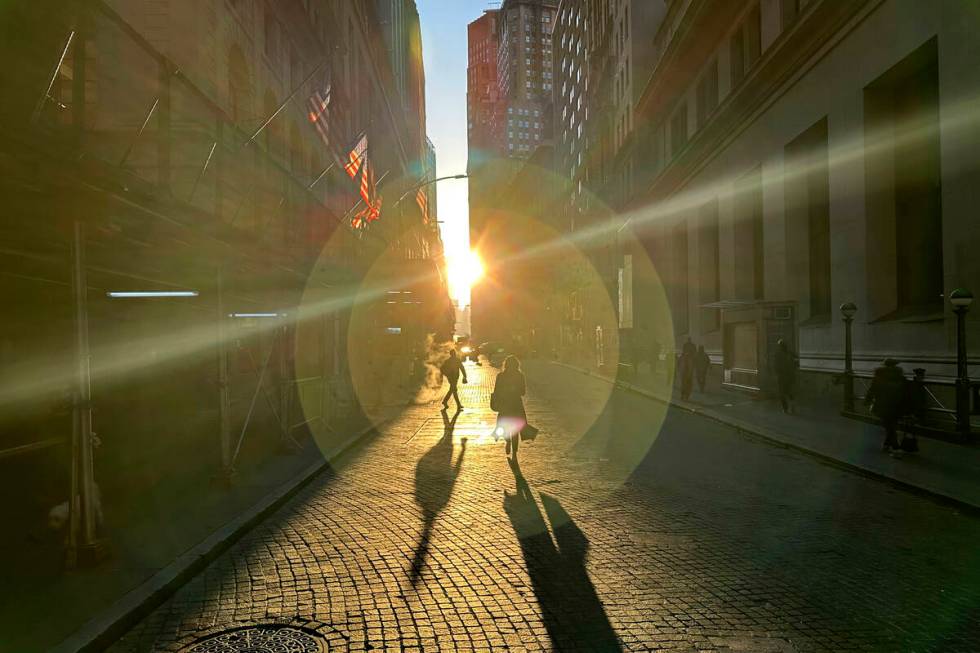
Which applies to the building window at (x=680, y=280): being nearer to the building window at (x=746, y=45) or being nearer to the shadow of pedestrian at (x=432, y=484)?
the building window at (x=746, y=45)

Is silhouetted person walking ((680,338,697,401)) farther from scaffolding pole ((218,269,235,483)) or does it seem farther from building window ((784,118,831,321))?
scaffolding pole ((218,269,235,483))

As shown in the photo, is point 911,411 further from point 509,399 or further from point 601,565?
point 601,565

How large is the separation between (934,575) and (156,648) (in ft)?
19.3

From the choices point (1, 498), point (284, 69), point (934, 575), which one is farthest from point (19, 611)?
point (284, 69)

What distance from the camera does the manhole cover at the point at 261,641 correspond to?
185 inches

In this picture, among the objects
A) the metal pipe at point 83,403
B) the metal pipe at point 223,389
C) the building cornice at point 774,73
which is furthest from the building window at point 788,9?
the metal pipe at point 83,403

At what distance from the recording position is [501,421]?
12961mm

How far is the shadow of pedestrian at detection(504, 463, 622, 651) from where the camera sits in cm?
485

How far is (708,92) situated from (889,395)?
29481 millimetres

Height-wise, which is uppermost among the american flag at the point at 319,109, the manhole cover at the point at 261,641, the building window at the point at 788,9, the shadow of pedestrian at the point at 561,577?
the building window at the point at 788,9

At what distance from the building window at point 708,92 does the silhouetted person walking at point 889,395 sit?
26.2m

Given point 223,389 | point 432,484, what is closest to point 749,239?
point 432,484

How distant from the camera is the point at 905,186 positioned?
70.2 ft

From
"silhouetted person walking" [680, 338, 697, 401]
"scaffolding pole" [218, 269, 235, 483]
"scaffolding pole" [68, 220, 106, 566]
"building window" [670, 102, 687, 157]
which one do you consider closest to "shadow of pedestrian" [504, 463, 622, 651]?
"scaffolding pole" [68, 220, 106, 566]
